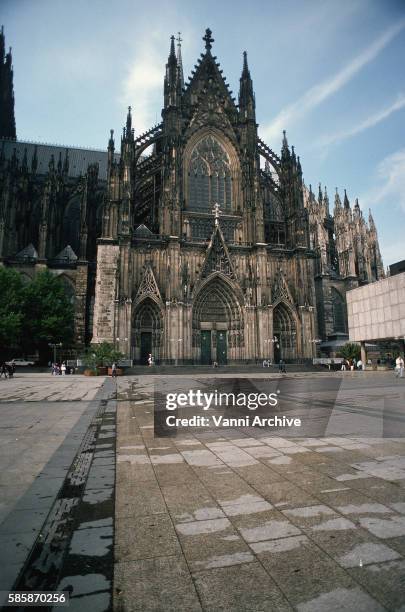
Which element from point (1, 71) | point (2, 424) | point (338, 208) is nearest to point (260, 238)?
point (338, 208)

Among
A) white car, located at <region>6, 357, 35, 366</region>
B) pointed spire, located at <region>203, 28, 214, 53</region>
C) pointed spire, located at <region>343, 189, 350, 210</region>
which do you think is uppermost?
pointed spire, located at <region>203, 28, 214, 53</region>

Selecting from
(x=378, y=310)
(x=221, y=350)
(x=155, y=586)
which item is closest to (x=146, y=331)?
(x=221, y=350)

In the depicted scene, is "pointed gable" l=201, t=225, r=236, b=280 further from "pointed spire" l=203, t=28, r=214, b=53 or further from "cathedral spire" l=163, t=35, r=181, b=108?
"pointed spire" l=203, t=28, r=214, b=53

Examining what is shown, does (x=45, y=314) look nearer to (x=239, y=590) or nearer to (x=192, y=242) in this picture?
(x=192, y=242)

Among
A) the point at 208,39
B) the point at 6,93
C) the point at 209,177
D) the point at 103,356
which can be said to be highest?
the point at 6,93

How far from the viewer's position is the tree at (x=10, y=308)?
103ft

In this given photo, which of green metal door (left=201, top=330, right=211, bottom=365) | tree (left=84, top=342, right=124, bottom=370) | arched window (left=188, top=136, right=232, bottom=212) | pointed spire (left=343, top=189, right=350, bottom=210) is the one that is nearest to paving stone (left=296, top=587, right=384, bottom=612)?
tree (left=84, top=342, right=124, bottom=370)

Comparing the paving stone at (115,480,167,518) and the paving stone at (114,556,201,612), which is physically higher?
the paving stone at (114,556,201,612)

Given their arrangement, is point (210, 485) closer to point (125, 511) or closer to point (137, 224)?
point (125, 511)

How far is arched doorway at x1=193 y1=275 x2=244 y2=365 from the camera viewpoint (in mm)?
33156

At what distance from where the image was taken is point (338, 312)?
43.2 metres

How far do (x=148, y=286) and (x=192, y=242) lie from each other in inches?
238

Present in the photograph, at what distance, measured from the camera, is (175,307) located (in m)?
30.6

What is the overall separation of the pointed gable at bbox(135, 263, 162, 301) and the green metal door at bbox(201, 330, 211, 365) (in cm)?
576
